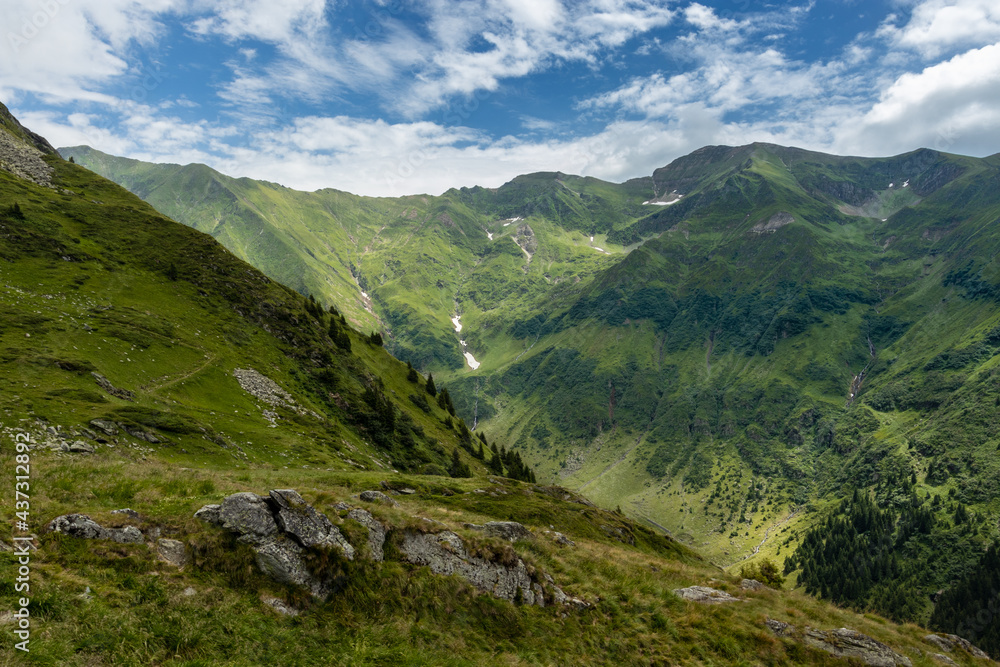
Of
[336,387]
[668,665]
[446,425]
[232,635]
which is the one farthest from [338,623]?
[446,425]

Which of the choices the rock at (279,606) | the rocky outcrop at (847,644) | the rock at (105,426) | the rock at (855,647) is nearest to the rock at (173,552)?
the rock at (279,606)

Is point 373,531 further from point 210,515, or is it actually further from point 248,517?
point 210,515

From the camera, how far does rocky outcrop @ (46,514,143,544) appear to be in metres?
15.5

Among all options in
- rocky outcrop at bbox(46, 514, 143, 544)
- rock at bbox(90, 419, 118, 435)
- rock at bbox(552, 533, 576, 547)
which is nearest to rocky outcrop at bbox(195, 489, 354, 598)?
rocky outcrop at bbox(46, 514, 143, 544)

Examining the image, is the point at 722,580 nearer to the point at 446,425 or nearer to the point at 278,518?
the point at 278,518

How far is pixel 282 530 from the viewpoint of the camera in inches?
720

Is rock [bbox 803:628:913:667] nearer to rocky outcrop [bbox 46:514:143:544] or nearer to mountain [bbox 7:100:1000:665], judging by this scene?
mountain [bbox 7:100:1000:665]

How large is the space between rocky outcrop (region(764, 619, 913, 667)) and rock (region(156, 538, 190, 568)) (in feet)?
85.0

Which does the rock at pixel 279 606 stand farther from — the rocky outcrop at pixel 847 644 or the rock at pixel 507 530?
the rocky outcrop at pixel 847 644

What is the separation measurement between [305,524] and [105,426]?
32.1m

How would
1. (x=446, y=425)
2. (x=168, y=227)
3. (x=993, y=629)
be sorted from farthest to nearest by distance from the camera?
1. (x=993, y=629)
2. (x=446, y=425)
3. (x=168, y=227)

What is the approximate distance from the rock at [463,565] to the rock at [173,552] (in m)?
7.78

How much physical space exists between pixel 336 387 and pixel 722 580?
6992 cm

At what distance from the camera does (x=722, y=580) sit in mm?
31141
